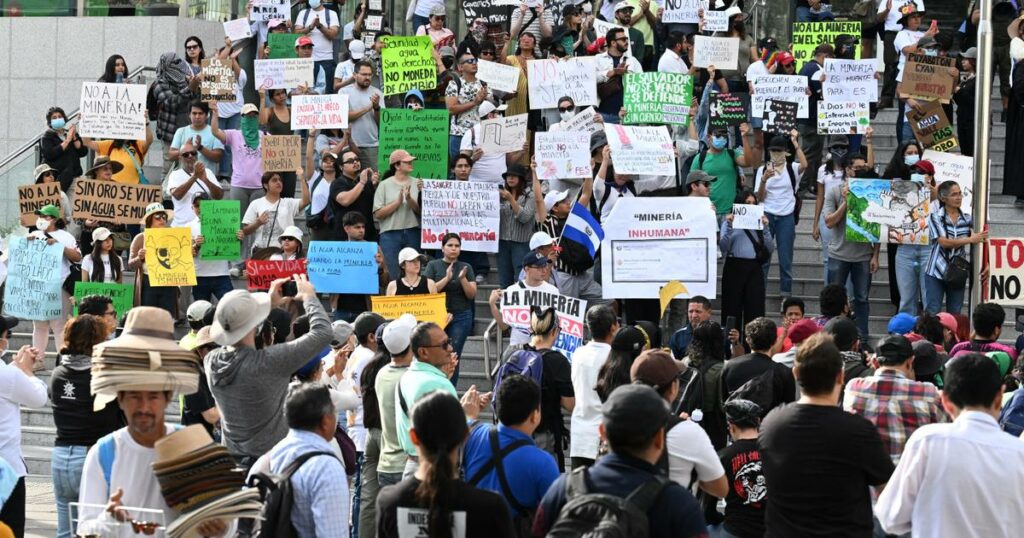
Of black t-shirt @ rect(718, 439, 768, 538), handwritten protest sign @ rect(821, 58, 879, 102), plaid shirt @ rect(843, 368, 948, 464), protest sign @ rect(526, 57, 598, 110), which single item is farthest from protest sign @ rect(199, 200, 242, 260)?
plaid shirt @ rect(843, 368, 948, 464)

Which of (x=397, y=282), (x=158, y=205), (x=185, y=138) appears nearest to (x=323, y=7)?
(x=185, y=138)

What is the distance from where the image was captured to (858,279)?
16047 mm

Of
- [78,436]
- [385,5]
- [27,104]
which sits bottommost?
[78,436]

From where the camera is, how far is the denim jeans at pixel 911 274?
1555cm

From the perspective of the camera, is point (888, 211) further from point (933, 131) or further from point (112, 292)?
point (112, 292)

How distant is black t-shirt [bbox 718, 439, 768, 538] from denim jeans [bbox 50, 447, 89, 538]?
3.37m

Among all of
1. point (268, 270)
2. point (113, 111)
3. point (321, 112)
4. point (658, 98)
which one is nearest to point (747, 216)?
point (658, 98)

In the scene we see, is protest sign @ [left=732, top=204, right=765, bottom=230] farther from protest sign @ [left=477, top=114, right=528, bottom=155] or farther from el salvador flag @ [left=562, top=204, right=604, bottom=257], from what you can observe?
protest sign @ [left=477, top=114, right=528, bottom=155]

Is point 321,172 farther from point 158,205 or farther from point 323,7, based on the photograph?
point 323,7

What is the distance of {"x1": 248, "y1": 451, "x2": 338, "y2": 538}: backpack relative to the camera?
6.49m

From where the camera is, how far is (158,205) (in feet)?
53.8

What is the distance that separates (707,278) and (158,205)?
Answer: 222 inches

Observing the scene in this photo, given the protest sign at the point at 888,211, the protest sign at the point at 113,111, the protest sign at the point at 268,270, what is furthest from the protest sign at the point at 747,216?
the protest sign at the point at 113,111

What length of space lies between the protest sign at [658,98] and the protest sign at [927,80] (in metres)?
2.38
